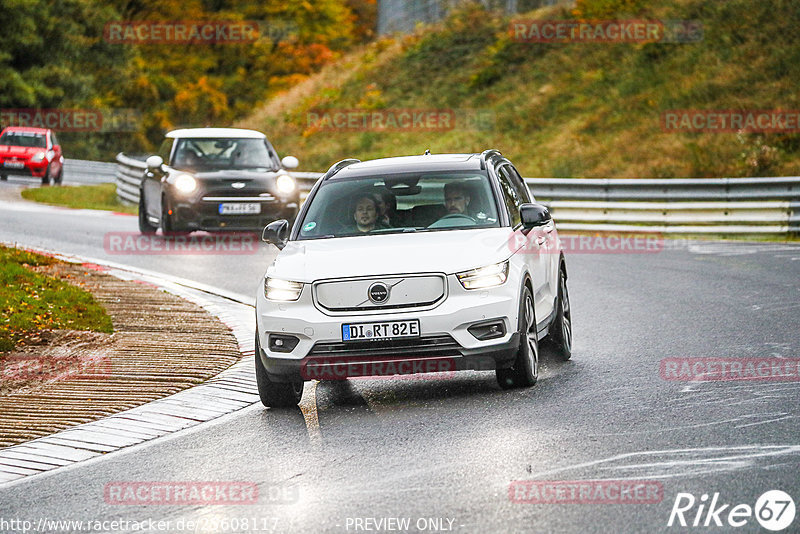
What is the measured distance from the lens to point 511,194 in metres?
10.6

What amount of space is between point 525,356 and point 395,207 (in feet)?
5.42

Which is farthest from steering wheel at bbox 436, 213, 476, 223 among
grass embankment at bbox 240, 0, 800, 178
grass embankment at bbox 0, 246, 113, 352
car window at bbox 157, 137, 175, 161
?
grass embankment at bbox 240, 0, 800, 178

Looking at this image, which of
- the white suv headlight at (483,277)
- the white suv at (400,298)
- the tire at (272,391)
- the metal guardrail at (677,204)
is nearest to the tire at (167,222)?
the metal guardrail at (677,204)

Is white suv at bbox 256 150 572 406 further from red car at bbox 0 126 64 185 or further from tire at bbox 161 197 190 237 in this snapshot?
red car at bbox 0 126 64 185

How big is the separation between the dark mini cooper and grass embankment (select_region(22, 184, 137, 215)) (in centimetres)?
784

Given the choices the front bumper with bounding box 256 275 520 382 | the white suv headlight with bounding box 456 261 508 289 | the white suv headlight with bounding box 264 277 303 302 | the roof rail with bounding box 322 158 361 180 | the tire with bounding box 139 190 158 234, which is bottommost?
the tire with bounding box 139 190 158 234

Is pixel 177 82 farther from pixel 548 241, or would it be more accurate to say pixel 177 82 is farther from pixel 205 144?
pixel 548 241

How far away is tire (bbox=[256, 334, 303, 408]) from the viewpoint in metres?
9.02

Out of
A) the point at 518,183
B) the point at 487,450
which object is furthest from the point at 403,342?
the point at 518,183

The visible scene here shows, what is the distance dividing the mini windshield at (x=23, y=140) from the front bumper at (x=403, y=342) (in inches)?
1321

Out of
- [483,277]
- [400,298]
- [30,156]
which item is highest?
[483,277]

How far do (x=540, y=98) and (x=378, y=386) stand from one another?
30.5 metres

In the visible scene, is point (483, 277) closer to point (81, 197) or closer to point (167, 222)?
point (167, 222)

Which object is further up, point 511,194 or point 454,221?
point 511,194
